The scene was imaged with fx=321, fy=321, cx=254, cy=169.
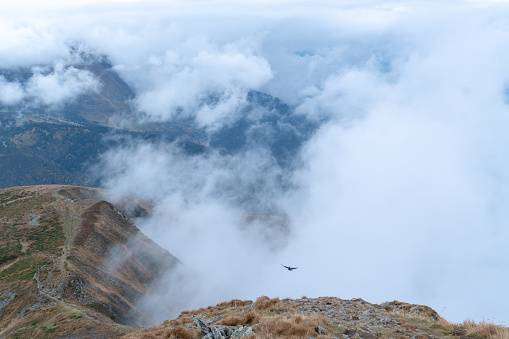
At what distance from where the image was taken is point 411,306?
27.9 meters

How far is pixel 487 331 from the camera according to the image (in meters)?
17.3

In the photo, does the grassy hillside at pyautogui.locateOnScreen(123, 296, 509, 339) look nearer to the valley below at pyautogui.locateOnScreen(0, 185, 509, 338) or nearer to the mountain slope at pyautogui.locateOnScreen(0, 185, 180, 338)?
the valley below at pyautogui.locateOnScreen(0, 185, 509, 338)

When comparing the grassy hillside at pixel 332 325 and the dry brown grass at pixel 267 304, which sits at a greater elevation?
the dry brown grass at pixel 267 304

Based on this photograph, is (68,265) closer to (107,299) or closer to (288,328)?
(107,299)

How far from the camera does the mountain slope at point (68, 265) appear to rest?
47344 millimetres

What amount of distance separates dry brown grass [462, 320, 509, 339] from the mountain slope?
115 feet

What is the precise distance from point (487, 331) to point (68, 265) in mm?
73919

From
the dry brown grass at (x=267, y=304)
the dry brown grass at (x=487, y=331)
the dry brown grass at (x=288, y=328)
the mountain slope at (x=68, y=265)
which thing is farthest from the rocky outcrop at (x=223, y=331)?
the mountain slope at (x=68, y=265)

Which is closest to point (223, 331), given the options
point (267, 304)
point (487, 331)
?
point (267, 304)

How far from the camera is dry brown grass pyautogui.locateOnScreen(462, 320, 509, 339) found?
53.4 ft

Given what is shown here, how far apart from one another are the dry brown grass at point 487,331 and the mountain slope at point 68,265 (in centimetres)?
3519

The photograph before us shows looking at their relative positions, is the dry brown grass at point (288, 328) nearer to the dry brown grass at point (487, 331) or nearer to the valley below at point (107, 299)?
the valley below at point (107, 299)

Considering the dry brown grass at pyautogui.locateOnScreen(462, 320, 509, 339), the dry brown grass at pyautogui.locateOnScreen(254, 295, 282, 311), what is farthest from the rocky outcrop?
the dry brown grass at pyautogui.locateOnScreen(462, 320, 509, 339)

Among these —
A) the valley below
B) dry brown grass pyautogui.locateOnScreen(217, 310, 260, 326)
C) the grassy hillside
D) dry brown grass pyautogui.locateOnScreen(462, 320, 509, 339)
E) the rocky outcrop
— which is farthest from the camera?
dry brown grass pyautogui.locateOnScreen(217, 310, 260, 326)
